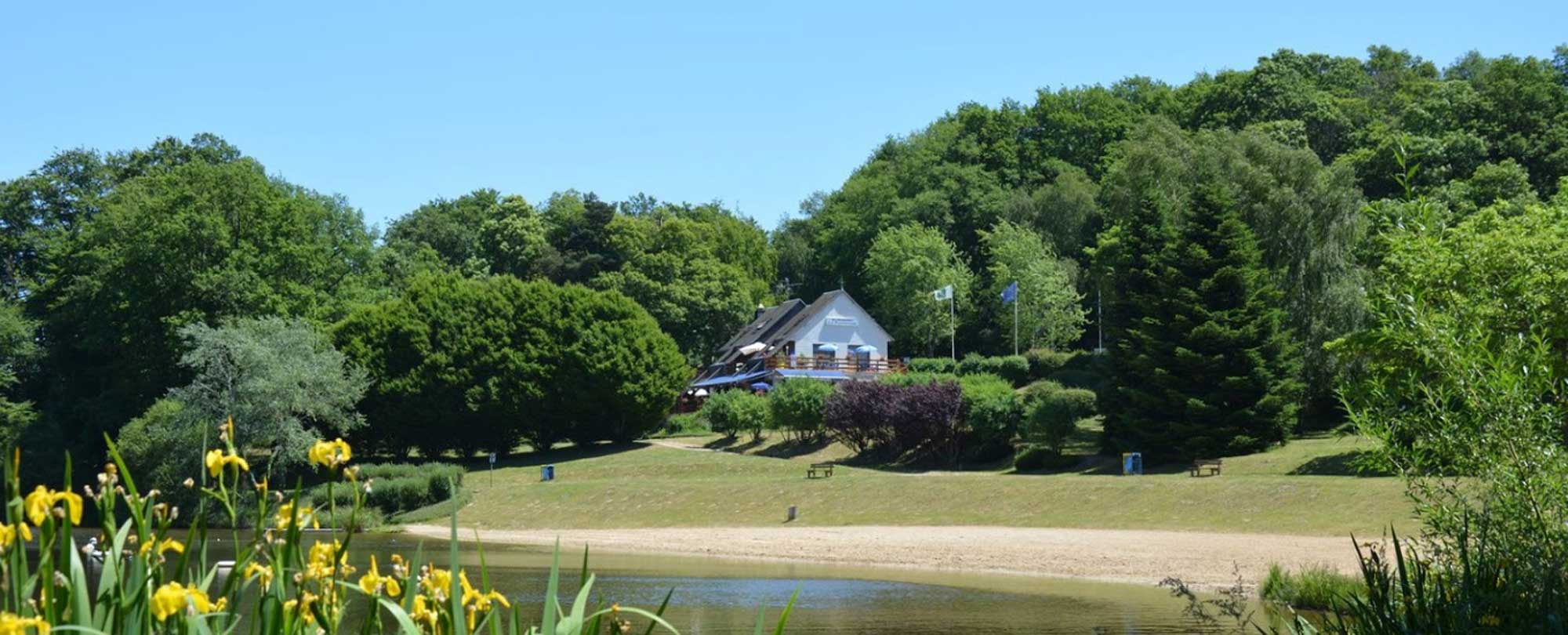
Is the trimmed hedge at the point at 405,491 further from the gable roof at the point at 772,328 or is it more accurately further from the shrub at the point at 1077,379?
the gable roof at the point at 772,328

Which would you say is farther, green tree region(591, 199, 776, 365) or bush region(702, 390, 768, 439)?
green tree region(591, 199, 776, 365)

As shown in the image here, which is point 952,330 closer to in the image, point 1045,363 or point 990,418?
point 1045,363

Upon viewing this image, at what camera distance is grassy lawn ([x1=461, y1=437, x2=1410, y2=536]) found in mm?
35000

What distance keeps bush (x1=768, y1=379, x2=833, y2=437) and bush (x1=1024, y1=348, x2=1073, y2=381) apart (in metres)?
13.0

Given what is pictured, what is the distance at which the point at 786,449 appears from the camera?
5884cm

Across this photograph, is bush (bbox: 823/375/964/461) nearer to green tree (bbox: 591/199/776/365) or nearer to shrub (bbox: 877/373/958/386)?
shrub (bbox: 877/373/958/386)

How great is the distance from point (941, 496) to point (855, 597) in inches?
607

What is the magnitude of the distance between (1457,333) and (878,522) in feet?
93.1

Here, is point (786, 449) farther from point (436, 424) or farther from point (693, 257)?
point (693, 257)

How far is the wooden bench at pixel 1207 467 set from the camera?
42094 millimetres

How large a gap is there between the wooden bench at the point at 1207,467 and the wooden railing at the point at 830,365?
32814mm

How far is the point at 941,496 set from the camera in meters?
42.5

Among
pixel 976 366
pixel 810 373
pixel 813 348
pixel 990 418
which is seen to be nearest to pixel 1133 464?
pixel 990 418

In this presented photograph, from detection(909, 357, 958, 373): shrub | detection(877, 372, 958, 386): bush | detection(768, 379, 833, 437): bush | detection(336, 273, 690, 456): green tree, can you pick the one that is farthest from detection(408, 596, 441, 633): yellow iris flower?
detection(909, 357, 958, 373): shrub
